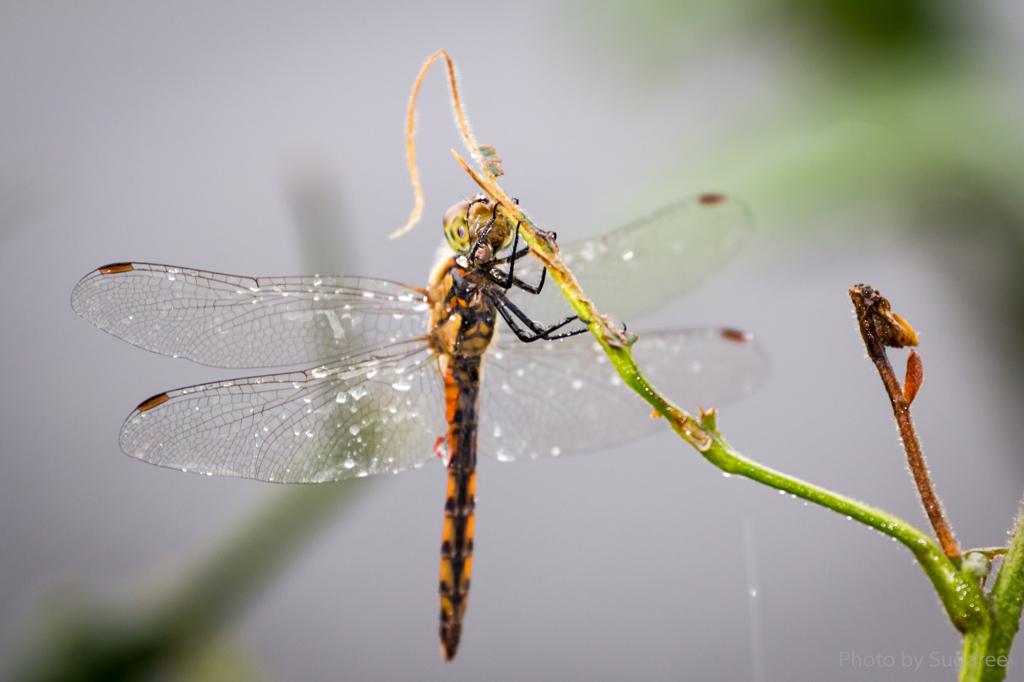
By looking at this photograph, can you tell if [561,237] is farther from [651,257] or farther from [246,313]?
[246,313]

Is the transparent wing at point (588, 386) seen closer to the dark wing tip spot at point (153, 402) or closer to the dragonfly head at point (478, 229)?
the dragonfly head at point (478, 229)

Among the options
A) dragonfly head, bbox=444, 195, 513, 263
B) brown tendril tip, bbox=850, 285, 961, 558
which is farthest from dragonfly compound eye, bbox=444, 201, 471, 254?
brown tendril tip, bbox=850, 285, 961, 558

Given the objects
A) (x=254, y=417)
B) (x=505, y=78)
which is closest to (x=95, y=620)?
(x=254, y=417)

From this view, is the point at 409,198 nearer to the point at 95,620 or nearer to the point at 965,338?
the point at 95,620

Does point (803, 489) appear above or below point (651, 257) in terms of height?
below

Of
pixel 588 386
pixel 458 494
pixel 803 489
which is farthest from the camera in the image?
pixel 588 386

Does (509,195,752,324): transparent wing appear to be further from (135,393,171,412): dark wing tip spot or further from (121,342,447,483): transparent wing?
(135,393,171,412): dark wing tip spot

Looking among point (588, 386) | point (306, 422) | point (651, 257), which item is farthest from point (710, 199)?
point (306, 422)
